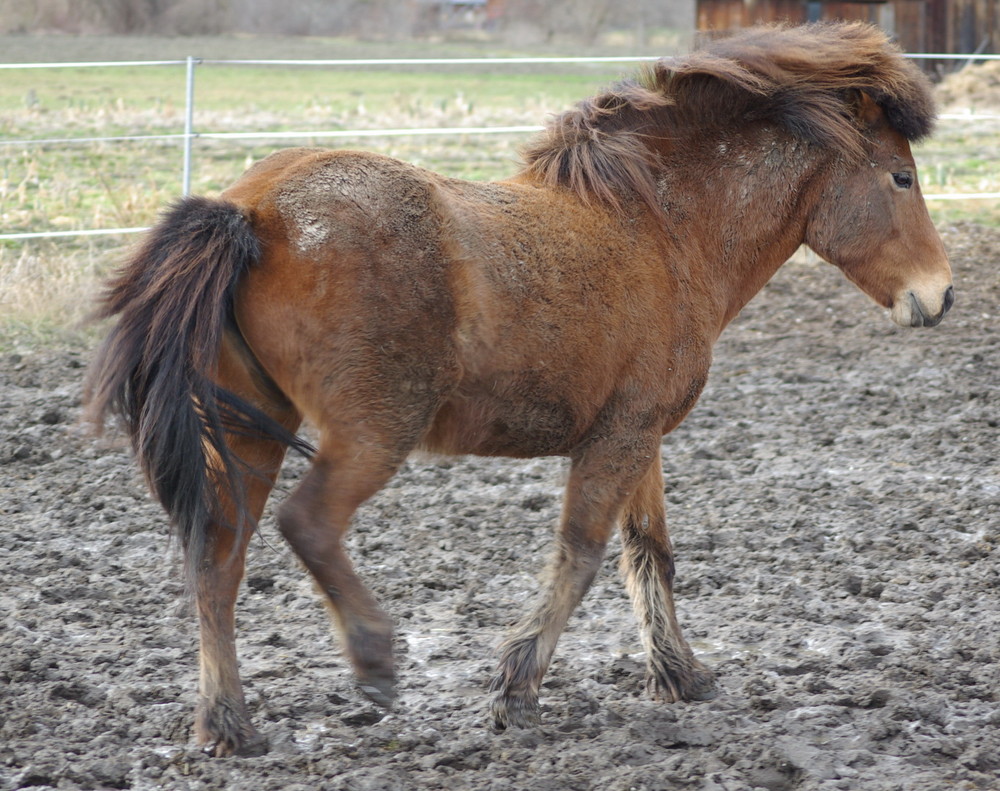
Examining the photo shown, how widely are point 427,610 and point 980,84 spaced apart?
17066mm

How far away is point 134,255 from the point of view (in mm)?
3059

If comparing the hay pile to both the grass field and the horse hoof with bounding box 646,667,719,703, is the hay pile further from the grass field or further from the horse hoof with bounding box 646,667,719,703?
the horse hoof with bounding box 646,667,719,703

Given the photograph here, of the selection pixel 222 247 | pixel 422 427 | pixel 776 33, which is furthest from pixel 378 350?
pixel 776 33

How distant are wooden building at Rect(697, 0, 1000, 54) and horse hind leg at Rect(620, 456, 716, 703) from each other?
57.2ft

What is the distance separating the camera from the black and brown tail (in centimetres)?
292

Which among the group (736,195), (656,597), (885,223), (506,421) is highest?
(736,195)

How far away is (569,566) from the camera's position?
344 cm

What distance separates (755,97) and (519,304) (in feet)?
4.00

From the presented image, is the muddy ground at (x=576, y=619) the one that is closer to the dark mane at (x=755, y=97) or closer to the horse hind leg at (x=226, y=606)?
the horse hind leg at (x=226, y=606)

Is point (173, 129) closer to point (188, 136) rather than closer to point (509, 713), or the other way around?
point (188, 136)

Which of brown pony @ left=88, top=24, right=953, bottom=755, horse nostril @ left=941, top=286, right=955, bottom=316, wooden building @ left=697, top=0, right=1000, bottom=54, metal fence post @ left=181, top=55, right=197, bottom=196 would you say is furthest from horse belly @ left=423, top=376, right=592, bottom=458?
wooden building @ left=697, top=0, right=1000, bottom=54

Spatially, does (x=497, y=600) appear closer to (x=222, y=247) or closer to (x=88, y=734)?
(x=88, y=734)

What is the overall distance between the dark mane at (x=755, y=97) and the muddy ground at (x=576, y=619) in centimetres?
169

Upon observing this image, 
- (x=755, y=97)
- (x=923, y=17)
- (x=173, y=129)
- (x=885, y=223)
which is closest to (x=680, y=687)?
(x=885, y=223)
